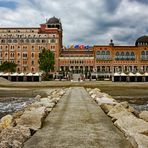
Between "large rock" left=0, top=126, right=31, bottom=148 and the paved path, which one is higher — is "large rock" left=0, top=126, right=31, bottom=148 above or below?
above

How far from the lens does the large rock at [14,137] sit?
8.46 meters

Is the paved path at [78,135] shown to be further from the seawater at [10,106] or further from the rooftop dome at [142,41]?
the rooftop dome at [142,41]

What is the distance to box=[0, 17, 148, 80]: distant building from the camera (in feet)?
497

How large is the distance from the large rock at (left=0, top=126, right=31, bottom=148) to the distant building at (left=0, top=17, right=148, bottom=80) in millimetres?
136345

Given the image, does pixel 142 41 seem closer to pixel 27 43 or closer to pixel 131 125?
pixel 27 43

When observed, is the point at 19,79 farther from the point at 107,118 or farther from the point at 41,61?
the point at 107,118

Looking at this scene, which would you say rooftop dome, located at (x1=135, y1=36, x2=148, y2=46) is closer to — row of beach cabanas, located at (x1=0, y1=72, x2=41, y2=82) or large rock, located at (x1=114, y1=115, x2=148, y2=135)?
row of beach cabanas, located at (x1=0, y1=72, x2=41, y2=82)

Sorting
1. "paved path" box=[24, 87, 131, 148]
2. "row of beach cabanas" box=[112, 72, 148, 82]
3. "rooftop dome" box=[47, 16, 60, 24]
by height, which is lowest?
"paved path" box=[24, 87, 131, 148]

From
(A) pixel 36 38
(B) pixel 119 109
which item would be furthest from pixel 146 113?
(A) pixel 36 38

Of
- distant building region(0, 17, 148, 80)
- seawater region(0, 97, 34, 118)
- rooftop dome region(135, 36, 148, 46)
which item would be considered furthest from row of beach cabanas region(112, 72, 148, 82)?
rooftop dome region(135, 36, 148, 46)

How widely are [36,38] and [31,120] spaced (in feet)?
463

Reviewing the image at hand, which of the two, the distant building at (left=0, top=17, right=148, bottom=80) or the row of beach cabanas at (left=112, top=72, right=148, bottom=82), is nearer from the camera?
the row of beach cabanas at (left=112, top=72, right=148, bottom=82)

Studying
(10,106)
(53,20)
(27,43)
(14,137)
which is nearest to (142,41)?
(53,20)

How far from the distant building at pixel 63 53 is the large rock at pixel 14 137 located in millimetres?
136345
